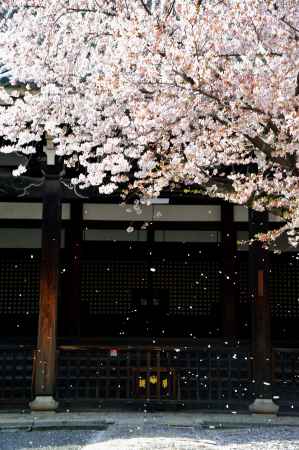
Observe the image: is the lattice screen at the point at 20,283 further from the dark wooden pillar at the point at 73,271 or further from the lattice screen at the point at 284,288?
the lattice screen at the point at 284,288

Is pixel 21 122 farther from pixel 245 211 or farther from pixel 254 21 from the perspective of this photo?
pixel 245 211

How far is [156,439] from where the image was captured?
24.0 feet

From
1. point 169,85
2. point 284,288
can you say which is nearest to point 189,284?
point 284,288

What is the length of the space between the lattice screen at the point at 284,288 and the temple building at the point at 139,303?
24 mm

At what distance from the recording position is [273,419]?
8711mm

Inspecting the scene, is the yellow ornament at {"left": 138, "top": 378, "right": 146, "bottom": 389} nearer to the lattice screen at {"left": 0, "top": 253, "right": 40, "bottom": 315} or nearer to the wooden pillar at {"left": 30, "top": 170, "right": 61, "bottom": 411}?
the wooden pillar at {"left": 30, "top": 170, "right": 61, "bottom": 411}

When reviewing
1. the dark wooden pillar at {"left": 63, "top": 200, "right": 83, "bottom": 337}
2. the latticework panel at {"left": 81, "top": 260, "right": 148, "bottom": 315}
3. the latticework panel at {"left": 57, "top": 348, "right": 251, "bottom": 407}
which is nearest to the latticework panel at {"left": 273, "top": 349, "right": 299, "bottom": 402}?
the latticework panel at {"left": 57, "top": 348, "right": 251, "bottom": 407}

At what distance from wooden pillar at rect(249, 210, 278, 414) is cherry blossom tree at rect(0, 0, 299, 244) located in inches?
54.1

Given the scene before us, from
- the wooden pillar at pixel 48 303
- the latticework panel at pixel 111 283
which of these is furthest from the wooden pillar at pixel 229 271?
the wooden pillar at pixel 48 303

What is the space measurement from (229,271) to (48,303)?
4547 mm

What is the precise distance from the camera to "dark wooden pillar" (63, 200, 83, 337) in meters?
12.0

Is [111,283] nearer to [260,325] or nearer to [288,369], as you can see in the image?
[260,325]

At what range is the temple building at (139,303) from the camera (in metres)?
9.23

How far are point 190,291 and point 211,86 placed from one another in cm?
800
